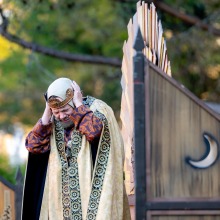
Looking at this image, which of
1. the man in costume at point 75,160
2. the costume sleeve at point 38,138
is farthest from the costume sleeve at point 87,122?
the costume sleeve at point 38,138

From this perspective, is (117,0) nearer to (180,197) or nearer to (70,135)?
(70,135)

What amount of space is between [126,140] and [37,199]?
4.88 ft

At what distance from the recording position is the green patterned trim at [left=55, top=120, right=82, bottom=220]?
7832 mm

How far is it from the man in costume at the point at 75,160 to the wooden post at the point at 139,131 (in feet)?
3.51

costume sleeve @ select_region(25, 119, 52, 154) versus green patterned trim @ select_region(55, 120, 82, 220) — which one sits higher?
costume sleeve @ select_region(25, 119, 52, 154)

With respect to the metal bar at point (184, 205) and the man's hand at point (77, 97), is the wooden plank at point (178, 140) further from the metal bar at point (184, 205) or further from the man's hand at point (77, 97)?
the man's hand at point (77, 97)

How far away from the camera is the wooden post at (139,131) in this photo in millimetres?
6559

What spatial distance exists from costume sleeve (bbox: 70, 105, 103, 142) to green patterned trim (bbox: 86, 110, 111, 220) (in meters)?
0.06

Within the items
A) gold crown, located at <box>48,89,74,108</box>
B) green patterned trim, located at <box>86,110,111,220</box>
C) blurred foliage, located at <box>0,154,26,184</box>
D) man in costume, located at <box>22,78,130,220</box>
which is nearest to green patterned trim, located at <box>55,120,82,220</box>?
man in costume, located at <box>22,78,130,220</box>

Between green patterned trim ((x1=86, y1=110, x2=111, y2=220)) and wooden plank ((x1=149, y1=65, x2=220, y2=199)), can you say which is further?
green patterned trim ((x1=86, y1=110, x2=111, y2=220))

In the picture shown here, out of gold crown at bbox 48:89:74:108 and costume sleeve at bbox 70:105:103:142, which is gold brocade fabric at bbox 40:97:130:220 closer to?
costume sleeve at bbox 70:105:103:142

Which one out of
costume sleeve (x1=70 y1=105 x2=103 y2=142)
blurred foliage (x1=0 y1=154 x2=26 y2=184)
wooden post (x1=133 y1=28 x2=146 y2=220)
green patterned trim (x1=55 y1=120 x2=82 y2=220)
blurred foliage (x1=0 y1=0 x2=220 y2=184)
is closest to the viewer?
wooden post (x1=133 y1=28 x2=146 y2=220)

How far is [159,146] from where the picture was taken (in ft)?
21.8

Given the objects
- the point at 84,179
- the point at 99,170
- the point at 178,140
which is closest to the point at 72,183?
the point at 84,179
